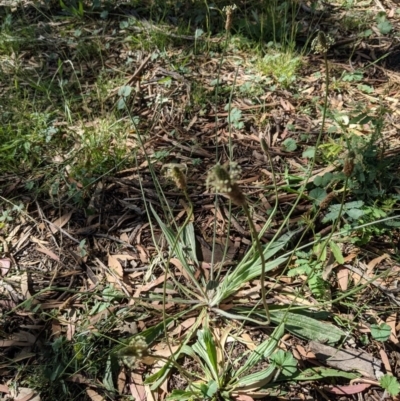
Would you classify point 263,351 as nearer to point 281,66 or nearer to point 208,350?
point 208,350

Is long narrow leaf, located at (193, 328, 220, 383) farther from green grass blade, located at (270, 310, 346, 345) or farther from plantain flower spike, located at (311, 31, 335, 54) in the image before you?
plantain flower spike, located at (311, 31, 335, 54)

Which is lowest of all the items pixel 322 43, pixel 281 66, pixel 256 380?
pixel 256 380

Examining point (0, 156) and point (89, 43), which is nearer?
point (0, 156)

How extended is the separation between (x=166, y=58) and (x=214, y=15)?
549mm

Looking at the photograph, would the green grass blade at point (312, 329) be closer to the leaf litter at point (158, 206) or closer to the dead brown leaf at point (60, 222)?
the leaf litter at point (158, 206)

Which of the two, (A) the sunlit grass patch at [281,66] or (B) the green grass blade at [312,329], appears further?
(A) the sunlit grass patch at [281,66]

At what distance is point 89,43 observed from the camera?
301 centimetres

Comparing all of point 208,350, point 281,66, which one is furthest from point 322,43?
point 281,66

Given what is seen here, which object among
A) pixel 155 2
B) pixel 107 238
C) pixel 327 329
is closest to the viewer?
pixel 327 329

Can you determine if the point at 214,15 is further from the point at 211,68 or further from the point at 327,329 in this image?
the point at 327,329

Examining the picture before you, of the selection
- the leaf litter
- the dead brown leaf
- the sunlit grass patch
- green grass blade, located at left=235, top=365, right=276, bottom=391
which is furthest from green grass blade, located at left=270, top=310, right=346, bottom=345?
the sunlit grass patch

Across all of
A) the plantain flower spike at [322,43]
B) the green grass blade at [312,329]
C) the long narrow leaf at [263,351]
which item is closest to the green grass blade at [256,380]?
the long narrow leaf at [263,351]

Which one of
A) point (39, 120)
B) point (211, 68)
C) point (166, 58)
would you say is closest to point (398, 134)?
point (211, 68)

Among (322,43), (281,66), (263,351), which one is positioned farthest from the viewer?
(281,66)
